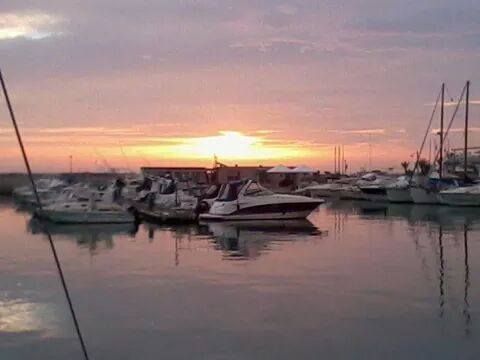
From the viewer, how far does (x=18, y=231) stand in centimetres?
3033

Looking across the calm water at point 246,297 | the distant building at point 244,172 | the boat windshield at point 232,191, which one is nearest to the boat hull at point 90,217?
the calm water at point 246,297

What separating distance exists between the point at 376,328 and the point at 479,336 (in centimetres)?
154

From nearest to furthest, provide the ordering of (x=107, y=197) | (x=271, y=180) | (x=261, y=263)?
(x=261, y=263)
(x=107, y=197)
(x=271, y=180)

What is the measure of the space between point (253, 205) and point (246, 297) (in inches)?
747

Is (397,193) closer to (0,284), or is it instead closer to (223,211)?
(223,211)

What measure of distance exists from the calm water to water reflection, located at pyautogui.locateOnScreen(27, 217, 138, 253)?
269 millimetres

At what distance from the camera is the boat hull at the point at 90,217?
31.5m

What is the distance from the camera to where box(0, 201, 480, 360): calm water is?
10758mm

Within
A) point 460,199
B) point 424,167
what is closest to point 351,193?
point 424,167

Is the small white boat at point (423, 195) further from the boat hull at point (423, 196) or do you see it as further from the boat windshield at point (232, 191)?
the boat windshield at point (232, 191)

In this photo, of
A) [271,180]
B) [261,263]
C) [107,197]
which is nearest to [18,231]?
[107,197]

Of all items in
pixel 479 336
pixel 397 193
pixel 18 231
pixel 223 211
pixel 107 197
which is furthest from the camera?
pixel 397 193

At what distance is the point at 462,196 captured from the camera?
44.7m

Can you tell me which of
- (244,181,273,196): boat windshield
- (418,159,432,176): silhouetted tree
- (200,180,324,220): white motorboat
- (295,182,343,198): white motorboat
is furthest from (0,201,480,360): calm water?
(418,159,432,176): silhouetted tree
